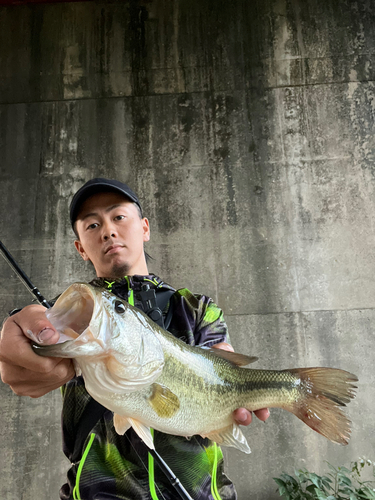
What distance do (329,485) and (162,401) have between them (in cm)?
233

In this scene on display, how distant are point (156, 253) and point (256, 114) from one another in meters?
1.50

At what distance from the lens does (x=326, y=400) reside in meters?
1.10

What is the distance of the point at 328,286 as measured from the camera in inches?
126

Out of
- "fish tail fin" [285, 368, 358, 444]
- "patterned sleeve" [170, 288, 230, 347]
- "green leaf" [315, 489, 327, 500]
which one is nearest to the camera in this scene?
"fish tail fin" [285, 368, 358, 444]

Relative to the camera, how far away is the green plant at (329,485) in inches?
98.9

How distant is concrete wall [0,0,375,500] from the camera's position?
3.05m

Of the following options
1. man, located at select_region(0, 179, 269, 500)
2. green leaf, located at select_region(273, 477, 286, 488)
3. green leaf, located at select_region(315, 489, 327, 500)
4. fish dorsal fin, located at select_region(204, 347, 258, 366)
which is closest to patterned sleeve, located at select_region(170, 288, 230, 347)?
man, located at select_region(0, 179, 269, 500)

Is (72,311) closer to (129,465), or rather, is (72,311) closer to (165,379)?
(165,379)

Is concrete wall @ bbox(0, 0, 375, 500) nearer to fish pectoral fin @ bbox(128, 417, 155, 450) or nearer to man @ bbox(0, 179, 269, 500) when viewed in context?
man @ bbox(0, 179, 269, 500)

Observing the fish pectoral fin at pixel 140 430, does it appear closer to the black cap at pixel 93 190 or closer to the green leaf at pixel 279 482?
the black cap at pixel 93 190

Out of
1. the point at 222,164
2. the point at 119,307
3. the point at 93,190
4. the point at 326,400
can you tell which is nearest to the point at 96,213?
the point at 93,190

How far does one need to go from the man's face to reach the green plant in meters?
1.97

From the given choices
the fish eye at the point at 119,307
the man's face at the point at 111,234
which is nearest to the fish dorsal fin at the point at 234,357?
the fish eye at the point at 119,307

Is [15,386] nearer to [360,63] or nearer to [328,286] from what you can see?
[328,286]
